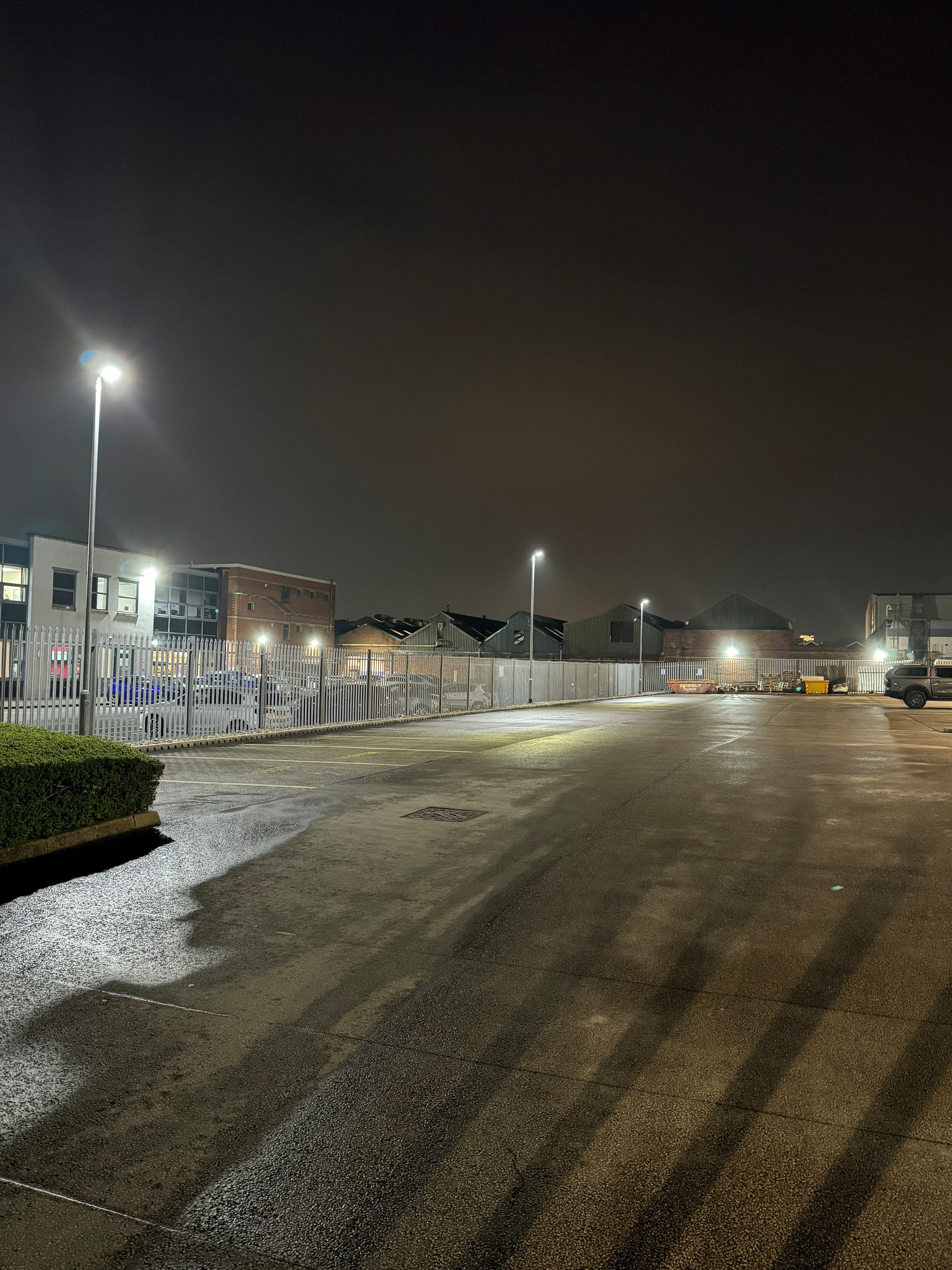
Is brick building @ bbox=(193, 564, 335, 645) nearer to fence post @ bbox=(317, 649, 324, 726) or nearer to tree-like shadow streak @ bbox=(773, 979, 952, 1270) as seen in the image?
fence post @ bbox=(317, 649, 324, 726)

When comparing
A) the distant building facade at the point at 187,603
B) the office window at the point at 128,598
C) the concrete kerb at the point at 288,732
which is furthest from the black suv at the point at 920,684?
the office window at the point at 128,598

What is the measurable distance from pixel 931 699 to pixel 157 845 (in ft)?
118

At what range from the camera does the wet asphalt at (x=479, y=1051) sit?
2.66m

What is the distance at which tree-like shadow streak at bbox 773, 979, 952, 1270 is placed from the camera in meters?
2.58

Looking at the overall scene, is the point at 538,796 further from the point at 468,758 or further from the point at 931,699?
the point at 931,699

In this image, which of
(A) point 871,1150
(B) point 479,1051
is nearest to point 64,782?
(B) point 479,1051

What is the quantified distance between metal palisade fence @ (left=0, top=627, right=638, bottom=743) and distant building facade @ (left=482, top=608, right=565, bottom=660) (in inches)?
2003

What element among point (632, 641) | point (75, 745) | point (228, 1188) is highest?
point (632, 641)

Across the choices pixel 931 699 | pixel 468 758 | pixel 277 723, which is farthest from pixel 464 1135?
pixel 931 699

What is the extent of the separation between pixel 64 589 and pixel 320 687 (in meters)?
32.1

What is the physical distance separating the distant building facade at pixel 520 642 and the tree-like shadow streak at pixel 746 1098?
72491mm

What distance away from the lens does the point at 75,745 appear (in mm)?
8641

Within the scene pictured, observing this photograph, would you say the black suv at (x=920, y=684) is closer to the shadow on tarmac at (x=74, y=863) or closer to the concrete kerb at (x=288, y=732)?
the concrete kerb at (x=288, y=732)

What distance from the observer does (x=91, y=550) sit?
49.9ft
